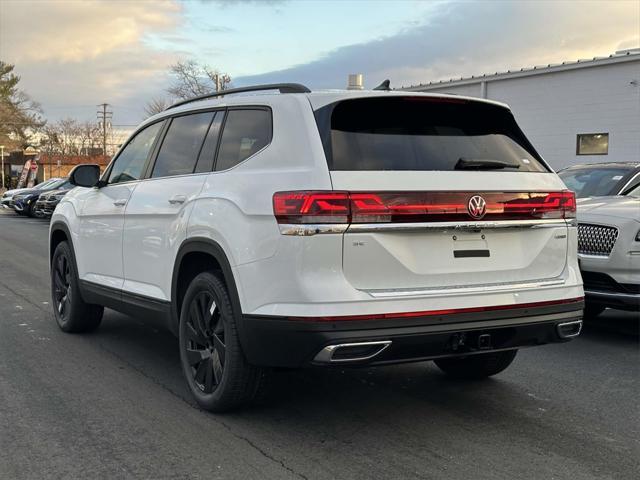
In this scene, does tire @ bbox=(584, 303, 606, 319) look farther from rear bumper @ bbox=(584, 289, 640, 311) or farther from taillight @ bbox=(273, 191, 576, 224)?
taillight @ bbox=(273, 191, 576, 224)

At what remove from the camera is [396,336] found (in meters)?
3.52

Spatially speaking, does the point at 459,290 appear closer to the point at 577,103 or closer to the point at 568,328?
the point at 568,328

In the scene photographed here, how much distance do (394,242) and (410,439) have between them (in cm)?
117

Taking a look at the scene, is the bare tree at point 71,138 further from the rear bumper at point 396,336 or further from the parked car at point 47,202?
the rear bumper at point 396,336

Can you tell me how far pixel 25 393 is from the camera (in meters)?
4.69

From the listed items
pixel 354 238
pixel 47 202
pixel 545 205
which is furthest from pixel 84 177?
pixel 47 202

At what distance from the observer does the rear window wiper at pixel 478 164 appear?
3.94m

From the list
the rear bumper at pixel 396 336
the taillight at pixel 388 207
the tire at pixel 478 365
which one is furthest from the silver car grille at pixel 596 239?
the taillight at pixel 388 207

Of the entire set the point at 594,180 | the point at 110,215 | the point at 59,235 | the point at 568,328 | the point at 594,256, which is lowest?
the point at 568,328

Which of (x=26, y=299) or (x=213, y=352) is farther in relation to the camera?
(x=26, y=299)

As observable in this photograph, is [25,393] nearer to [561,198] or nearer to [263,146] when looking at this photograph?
[263,146]

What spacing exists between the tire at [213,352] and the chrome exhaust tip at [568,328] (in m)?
1.76

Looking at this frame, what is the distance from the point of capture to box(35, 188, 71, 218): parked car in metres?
24.4

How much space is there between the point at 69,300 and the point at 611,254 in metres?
5.09
